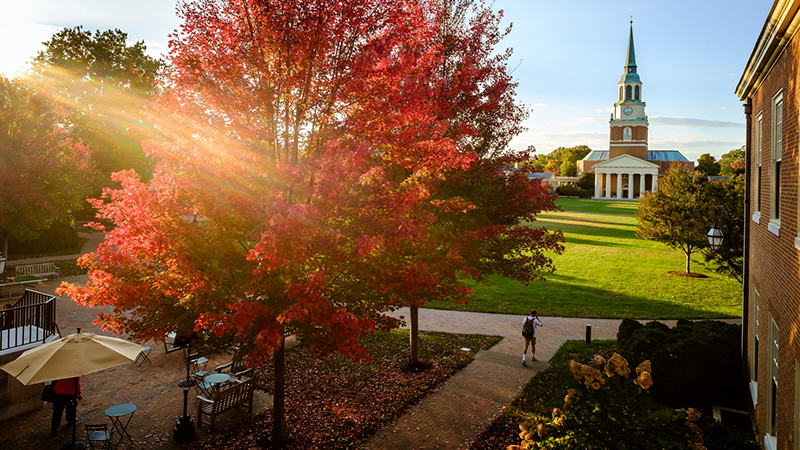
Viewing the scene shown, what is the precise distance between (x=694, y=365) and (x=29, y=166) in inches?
1151

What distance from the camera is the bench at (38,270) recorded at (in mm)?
23188

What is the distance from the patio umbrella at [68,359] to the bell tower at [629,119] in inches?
4752

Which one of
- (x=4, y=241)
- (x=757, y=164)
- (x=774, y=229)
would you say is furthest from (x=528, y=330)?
(x=4, y=241)

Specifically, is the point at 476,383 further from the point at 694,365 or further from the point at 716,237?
the point at 716,237

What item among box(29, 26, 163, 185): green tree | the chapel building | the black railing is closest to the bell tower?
the chapel building

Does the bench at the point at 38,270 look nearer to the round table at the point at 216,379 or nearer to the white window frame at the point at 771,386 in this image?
the round table at the point at 216,379

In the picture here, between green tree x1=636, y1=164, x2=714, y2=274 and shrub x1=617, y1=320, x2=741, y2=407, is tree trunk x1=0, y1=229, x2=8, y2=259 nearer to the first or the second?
shrub x1=617, y1=320, x2=741, y2=407

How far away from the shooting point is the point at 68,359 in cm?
810

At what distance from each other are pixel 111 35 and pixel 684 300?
50.2 m

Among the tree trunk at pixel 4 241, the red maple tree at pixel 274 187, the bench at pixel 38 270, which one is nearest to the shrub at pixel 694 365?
the red maple tree at pixel 274 187

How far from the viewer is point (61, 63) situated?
40.1 m

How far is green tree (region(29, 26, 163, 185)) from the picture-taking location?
128 ft

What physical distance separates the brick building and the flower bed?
19.1 feet

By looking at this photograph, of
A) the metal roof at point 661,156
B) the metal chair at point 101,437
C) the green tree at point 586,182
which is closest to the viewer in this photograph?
the metal chair at point 101,437
